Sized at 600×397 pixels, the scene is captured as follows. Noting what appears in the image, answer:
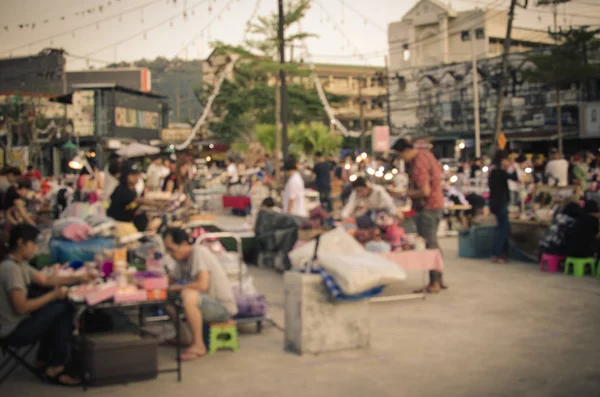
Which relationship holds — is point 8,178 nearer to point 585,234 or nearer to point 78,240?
point 78,240

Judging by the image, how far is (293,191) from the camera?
48.1 feet

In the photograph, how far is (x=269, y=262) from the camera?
1385 centimetres

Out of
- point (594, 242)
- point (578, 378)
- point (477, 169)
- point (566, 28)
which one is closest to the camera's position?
point (578, 378)

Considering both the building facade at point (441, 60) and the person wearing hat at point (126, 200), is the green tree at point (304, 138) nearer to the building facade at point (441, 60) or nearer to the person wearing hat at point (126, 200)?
the building facade at point (441, 60)

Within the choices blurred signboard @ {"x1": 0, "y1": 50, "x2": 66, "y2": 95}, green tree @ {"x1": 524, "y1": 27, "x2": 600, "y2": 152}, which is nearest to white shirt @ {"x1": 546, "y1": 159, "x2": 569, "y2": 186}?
green tree @ {"x1": 524, "y1": 27, "x2": 600, "y2": 152}

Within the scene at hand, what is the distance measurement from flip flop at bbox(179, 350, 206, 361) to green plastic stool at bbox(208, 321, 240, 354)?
0.59 ft

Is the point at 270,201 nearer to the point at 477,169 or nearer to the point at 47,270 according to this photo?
the point at 47,270

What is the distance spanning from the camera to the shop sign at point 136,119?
56875mm

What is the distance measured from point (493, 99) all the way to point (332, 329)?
53.7m

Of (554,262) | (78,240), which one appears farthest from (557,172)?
(78,240)

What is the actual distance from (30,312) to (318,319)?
2.54 m

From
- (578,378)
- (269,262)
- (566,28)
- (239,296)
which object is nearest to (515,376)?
(578,378)

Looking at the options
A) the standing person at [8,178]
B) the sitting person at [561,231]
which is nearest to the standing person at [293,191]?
the sitting person at [561,231]

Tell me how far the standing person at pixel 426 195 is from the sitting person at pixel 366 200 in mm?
492
